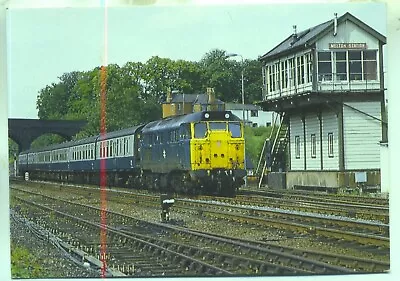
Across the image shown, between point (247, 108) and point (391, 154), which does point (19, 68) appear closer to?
point (247, 108)

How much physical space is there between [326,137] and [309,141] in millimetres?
172

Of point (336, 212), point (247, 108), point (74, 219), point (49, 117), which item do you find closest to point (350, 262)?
point (336, 212)

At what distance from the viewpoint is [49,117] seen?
300 inches

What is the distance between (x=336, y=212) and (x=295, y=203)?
402mm

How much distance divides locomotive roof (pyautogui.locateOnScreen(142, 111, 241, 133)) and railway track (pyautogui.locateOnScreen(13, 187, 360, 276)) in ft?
3.05

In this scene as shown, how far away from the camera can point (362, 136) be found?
7395mm

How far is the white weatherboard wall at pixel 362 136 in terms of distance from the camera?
7.27 meters

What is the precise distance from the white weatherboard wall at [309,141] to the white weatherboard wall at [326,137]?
55 millimetres

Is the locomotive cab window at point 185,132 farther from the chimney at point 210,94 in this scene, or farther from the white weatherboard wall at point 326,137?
the white weatherboard wall at point 326,137

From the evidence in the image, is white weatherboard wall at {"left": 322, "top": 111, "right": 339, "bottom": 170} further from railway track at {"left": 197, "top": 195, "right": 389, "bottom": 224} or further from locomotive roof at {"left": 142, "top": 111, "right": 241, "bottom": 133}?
locomotive roof at {"left": 142, "top": 111, "right": 241, "bottom": 133}

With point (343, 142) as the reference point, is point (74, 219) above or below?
below

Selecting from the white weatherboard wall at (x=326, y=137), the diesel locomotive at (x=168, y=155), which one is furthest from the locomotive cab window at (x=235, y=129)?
the white weatherboard wall at (x=326, y=137)

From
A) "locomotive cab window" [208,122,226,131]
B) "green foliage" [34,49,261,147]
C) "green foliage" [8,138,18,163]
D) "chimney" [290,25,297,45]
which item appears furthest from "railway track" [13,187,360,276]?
"chimney" [290,25,297,45]

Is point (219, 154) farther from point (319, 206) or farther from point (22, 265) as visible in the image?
point (22, 265)
